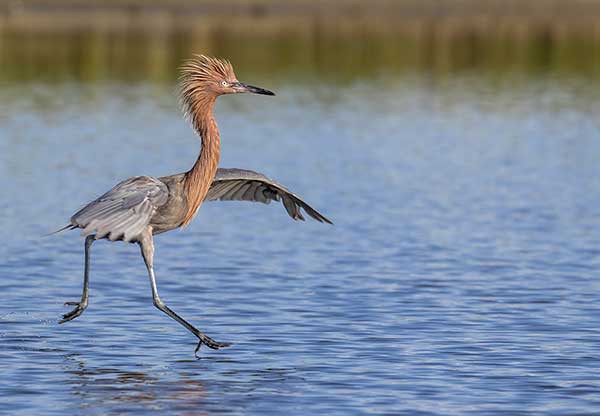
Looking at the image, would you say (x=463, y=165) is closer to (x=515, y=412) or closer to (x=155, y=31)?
(x=515, y=412)

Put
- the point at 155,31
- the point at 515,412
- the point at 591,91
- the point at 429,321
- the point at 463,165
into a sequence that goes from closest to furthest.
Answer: the point at 515,412 → the point at 429,321 → the point at 463,165 → the point at 591,91 → the point at 155,31

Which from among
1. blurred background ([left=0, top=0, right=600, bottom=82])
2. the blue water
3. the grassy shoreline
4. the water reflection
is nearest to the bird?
the water reflection

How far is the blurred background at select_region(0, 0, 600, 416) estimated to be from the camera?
11094 millimetres

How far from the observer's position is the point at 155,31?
5528 centimetres

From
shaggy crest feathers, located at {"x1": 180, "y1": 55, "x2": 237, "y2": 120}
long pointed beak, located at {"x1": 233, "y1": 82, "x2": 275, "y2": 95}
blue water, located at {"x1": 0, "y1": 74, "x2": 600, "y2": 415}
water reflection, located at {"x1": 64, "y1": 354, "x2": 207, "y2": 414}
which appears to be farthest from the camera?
shaggy crest feathers, located at {"x1": 180, "y1": 55, "x2": 237, "y2": 120}

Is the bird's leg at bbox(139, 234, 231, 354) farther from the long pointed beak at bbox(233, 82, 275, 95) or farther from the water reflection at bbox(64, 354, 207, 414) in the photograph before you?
the long pointed beak at bbox(233, 82, 275, 95)

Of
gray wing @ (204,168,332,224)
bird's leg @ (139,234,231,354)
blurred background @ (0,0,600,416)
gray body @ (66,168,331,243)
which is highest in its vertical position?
gray body @ (66,168,331,243)

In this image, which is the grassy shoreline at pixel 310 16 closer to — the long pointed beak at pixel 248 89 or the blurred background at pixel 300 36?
the blurred background at pixel 300 36

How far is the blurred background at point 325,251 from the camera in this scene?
11.1 metres

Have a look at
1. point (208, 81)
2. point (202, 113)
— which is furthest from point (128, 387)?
point (208, 81)

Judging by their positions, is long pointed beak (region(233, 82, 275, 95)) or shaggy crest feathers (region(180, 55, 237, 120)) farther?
shaggy crest feathers (region(180, 55, 237, 120))

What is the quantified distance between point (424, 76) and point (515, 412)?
34.4 metres

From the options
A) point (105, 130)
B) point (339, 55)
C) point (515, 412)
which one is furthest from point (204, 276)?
point (339, 55)

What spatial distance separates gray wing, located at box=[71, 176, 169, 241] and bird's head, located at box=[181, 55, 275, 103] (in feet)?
3.37
